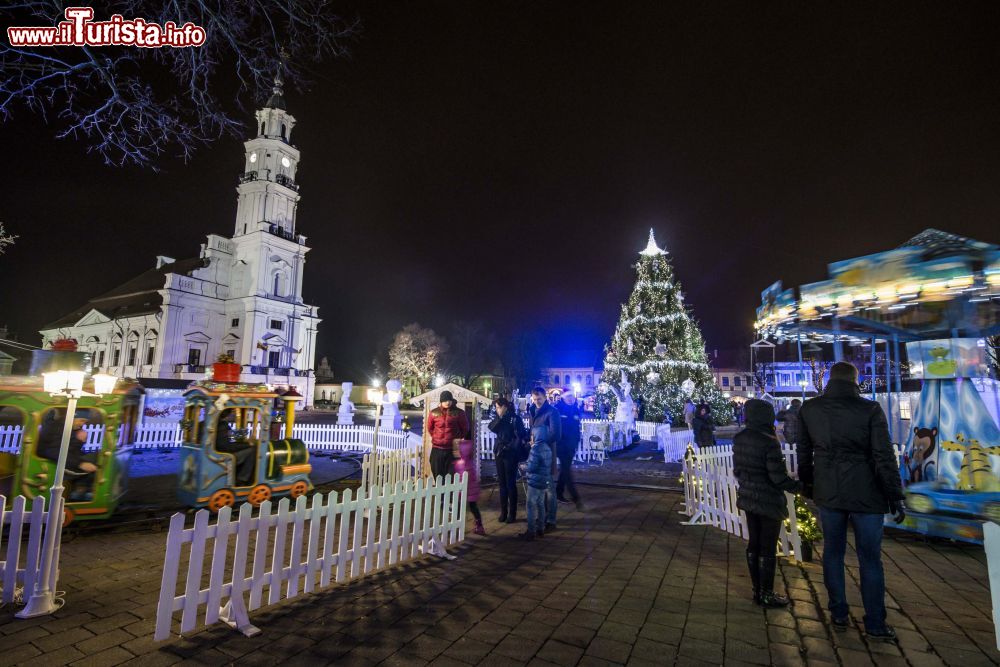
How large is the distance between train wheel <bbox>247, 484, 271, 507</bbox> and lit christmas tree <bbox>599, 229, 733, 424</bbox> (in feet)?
63.3

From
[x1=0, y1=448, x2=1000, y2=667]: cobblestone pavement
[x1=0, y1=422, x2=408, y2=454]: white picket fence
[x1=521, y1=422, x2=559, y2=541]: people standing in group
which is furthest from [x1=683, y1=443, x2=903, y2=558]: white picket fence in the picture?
[x1=0, y1=422, x2=408, y2=454]: white picket fence

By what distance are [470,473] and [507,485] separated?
0.99 metres

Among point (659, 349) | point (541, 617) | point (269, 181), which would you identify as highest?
point (269, 181)

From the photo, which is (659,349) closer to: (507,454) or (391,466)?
(391,466)

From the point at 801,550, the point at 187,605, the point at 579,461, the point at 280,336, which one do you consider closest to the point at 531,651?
the point at 187,605

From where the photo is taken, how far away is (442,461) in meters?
6.55

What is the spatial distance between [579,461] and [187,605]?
11694mm

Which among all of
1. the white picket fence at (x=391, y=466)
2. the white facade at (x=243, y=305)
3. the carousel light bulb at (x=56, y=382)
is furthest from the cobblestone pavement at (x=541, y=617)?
the white facade at (x=243, y=305)

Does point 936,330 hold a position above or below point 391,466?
above

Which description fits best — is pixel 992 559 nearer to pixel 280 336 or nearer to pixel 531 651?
pixel 531 651

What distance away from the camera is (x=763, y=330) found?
7.47 m

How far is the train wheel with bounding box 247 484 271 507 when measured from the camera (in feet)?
24.2

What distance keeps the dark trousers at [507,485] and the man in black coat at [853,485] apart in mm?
4055

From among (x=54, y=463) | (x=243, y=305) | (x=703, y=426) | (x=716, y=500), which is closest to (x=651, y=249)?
(x=703, y=426)
